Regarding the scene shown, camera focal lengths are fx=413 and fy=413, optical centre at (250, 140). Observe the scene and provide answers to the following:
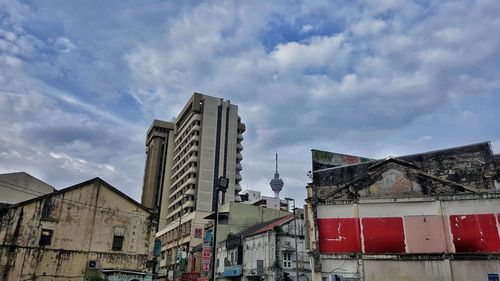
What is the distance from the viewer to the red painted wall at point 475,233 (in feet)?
89.7

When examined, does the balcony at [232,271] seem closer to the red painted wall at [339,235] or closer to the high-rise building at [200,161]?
the red painted wall at [339,235]

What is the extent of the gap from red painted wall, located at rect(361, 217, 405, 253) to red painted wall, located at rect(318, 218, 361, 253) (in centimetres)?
74

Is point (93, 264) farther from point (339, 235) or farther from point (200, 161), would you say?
point (200, 161)

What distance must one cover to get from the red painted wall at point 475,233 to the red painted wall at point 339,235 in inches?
262

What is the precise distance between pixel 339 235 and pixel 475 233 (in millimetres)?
9200

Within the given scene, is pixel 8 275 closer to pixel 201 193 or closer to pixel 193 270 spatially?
pixel 193 270

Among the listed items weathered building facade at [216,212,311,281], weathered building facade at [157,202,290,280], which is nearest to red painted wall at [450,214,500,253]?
weathered building facade at [216,212,311,281]

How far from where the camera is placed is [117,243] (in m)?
34.3

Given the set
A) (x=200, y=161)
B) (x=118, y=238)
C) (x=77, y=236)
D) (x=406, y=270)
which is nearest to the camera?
(x=406, y=270)

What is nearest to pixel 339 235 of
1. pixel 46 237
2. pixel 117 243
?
pixel 117 243

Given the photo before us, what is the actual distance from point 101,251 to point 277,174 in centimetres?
10540

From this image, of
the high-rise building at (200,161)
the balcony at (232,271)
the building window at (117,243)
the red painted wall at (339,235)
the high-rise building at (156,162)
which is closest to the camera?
the red painted wall at (339,235)

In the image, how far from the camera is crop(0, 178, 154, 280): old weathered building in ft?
98.9

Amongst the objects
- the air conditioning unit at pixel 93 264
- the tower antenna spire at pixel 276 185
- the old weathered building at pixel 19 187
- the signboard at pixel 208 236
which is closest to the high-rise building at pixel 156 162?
the tower antenna spire at pixel 276 185
